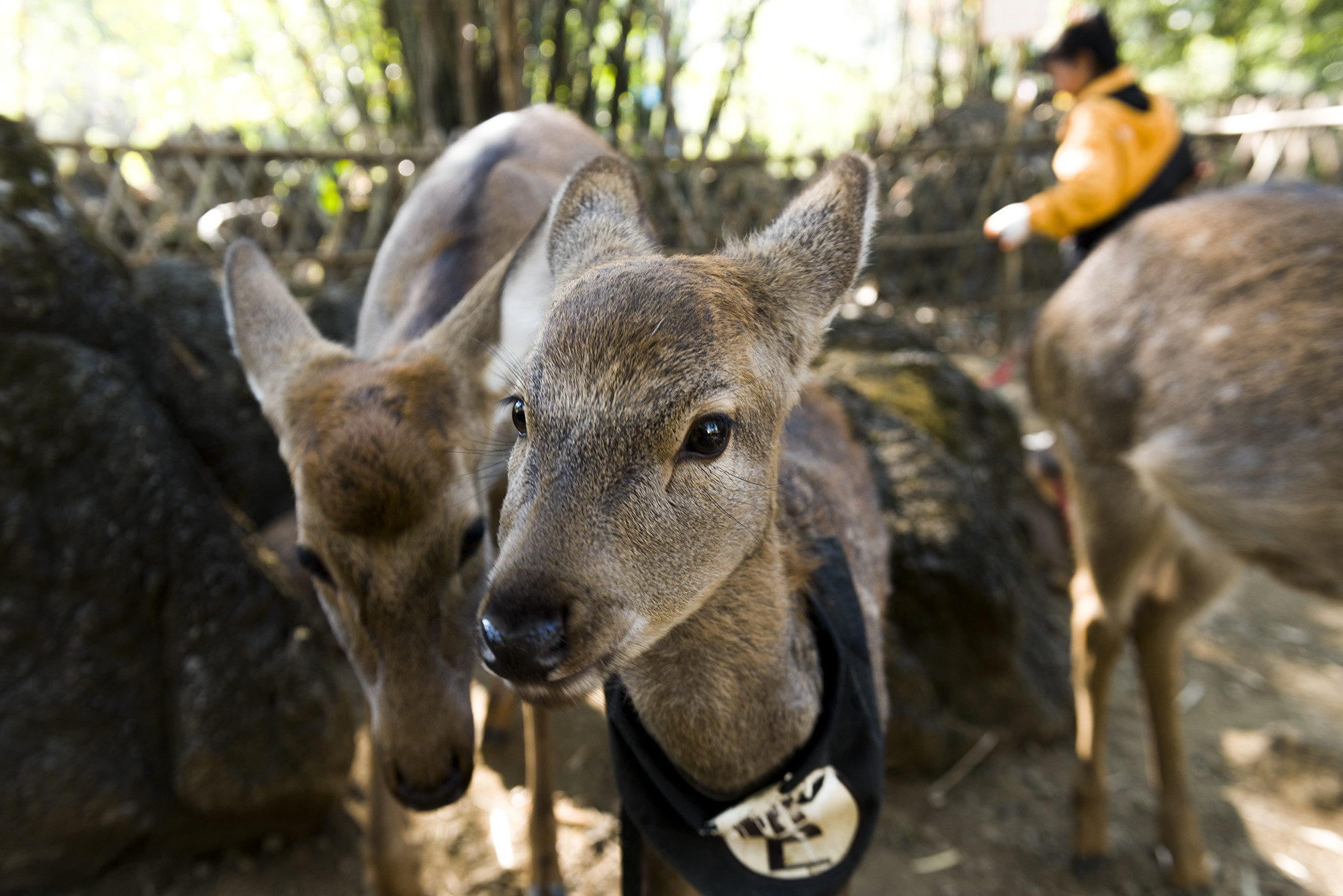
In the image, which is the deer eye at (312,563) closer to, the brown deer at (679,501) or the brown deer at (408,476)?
the brown deer at (408,476)

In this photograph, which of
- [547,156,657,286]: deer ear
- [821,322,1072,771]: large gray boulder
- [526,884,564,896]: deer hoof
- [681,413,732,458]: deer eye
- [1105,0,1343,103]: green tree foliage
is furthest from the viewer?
[1105,0,1343,103]: green tree foliage

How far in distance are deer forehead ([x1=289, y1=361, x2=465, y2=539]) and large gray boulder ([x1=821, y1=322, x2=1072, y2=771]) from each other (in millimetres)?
2408

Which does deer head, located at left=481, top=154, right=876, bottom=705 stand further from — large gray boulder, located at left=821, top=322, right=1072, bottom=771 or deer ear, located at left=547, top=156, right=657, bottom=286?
large gray boulder, located at left=821, top=322, right=1072, bottom=771

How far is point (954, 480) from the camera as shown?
404 cm

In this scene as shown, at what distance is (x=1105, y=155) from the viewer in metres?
4.32

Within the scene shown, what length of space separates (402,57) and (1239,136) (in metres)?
10.3

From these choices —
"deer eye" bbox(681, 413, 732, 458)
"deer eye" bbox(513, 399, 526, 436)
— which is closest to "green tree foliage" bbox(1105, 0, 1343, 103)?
"deer eye" bbox(681, 413, 732, 458)

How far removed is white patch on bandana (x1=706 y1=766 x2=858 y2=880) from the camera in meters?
1.93

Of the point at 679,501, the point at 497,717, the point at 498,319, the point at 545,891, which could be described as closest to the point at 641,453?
the point at 679,501

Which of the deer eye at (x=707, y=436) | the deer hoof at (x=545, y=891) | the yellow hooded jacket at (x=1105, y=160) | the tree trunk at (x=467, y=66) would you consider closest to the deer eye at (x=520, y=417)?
the deer eye at (x=707, y=436)

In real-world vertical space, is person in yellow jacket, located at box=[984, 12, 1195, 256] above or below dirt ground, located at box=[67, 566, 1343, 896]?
above

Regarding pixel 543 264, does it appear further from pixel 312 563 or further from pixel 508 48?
pixel 508 48

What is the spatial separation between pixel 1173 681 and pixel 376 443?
3.56 m

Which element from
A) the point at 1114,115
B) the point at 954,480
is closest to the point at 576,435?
the point at 954,480
